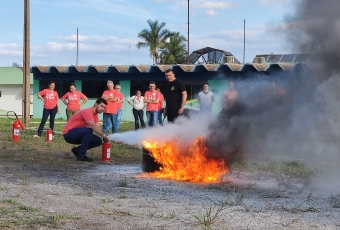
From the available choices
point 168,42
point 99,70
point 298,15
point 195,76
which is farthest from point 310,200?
point 168,42

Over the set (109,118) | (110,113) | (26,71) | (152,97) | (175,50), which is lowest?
(109,118)

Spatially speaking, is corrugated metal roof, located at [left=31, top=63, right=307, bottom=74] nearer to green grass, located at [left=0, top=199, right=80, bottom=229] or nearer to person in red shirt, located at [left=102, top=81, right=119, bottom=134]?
person in red shirt, located at [left=102, top=81, right=119, bottom=134]

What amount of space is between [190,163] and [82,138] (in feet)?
11.6

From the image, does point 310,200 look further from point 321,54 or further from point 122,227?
point 122,227

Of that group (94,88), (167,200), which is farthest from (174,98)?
(94,88)

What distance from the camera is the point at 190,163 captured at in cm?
929

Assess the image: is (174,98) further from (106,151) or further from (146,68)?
(146,68)

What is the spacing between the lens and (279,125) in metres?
9.00

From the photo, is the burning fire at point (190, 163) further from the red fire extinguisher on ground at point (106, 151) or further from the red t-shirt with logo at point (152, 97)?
the red t-shirt with logo at point (152, 97)

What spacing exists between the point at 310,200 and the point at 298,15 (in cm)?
299

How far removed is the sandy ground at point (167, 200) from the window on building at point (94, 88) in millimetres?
25384

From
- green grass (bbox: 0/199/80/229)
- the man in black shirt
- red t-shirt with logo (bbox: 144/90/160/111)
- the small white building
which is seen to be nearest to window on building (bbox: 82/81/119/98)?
red t-shirt with logo (bbox: 144/90/160/111)

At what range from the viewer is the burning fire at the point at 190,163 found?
9227 millimetres

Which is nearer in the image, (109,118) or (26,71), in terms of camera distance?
(109,118)
